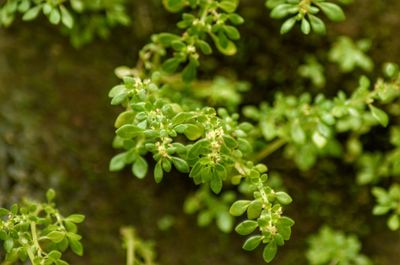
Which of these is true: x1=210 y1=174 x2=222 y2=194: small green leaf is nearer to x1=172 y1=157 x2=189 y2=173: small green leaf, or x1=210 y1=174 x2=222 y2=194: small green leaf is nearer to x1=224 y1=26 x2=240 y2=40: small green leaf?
x1=172 y1=157 x2=189 y2=173: small green leaf

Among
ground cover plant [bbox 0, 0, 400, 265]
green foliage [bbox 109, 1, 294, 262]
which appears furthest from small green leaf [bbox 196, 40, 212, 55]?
Result: green foliage [bbox 109, 1, 294, 262]

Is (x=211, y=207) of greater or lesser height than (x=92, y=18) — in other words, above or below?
below

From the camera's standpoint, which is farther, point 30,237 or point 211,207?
point 211,207

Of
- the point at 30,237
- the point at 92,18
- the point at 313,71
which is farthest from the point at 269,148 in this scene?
the point at 30,237

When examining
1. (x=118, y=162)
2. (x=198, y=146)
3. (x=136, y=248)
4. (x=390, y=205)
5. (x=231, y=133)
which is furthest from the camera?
(x=136, y=248)

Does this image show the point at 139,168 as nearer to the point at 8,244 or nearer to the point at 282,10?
the point at 8,244

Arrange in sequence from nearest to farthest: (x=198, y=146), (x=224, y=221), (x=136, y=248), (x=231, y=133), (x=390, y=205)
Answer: (x=198, y=146) → (x=231, y=133) → (x=390, y=205) → (x=136, y=248) → (x=224, y=221)

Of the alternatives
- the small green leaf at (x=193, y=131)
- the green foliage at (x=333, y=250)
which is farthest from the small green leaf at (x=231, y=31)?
the green foliage at (x=333, y=250)

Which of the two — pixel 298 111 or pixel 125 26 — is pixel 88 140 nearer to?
pixel 125 26
